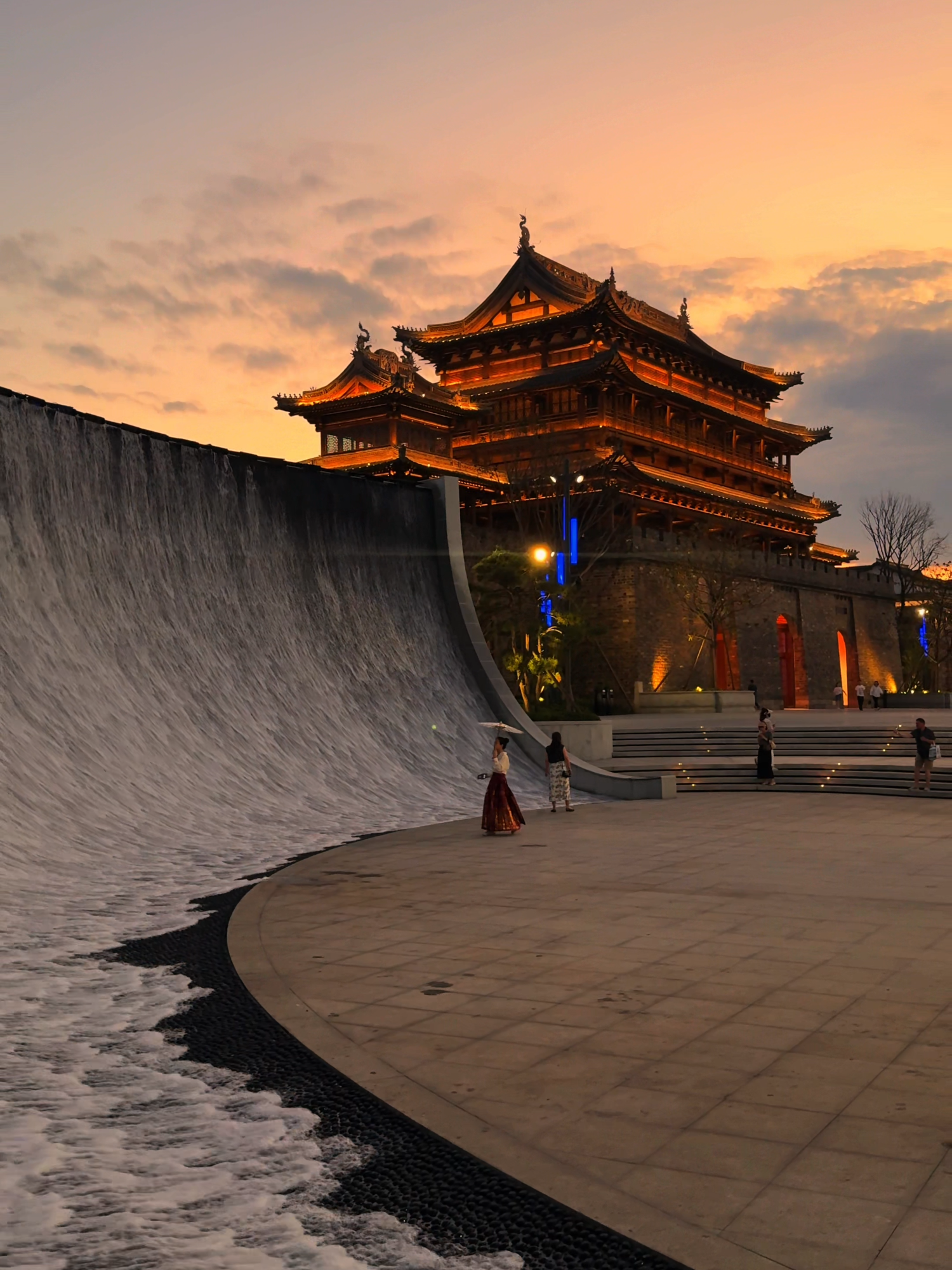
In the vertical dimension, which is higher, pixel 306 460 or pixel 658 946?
pixel 306 460

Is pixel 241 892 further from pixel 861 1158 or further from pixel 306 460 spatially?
pixel 306 460

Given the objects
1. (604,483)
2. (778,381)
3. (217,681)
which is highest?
(778,381)

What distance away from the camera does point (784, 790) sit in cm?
2053

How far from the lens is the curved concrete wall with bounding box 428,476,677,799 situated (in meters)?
19.9

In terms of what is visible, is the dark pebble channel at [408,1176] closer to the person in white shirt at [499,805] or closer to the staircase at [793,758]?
the person in white shirt at [499,805]

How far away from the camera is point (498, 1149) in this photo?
4.37m

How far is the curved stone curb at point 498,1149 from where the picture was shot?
3.55 m

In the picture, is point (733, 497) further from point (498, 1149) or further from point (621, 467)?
point (498, 1149)

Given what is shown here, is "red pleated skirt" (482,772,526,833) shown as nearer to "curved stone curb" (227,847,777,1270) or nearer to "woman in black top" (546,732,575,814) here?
"woman in black top" (546,732,575,814)

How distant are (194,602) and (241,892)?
10251 mm

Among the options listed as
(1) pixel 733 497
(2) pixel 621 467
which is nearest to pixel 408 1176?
(2) pixel 621 467

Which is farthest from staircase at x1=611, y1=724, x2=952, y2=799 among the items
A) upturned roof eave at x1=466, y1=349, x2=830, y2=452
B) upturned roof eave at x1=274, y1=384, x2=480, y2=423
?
upturned roof eave at x1=466, y1=349, x2=830, y2=452

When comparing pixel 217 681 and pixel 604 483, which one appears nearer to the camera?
pixel 217 681

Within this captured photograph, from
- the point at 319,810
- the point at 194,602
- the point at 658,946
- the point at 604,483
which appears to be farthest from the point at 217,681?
the point at 604,483
